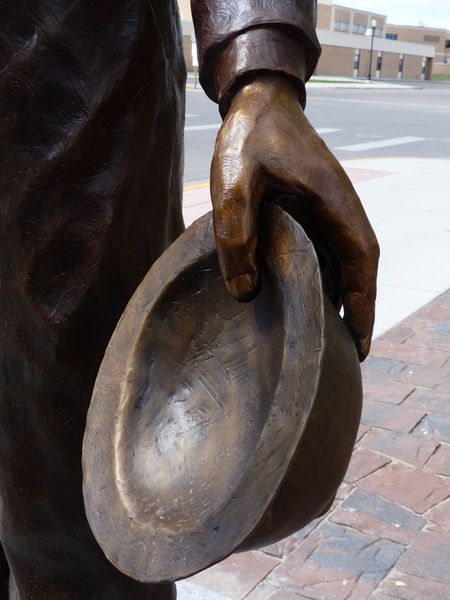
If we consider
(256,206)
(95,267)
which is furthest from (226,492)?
(95,267)

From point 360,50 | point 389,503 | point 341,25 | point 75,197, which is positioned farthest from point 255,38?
point 341,25

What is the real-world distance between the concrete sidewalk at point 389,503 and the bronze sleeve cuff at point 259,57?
167 cm

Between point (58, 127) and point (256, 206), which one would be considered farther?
point (58, 127)

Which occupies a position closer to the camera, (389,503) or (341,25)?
(389,503)

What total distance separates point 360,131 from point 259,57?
14149 millimetres

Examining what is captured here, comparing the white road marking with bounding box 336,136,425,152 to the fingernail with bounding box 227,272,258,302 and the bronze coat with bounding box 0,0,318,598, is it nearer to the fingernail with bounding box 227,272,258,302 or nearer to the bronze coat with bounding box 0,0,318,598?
the bronze coat with bounding box 0,0,318,598

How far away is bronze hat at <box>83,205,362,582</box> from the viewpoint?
3.52ft

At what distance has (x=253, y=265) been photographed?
117 cm

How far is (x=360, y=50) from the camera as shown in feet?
197

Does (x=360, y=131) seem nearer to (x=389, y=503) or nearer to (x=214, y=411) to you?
(x=389, y=503)

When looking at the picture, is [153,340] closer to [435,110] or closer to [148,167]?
[148,167]

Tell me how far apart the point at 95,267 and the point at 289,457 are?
2.08 feet

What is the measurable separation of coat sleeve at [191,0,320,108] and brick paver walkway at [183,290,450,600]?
169 cm

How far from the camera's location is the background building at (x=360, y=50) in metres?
56.0
